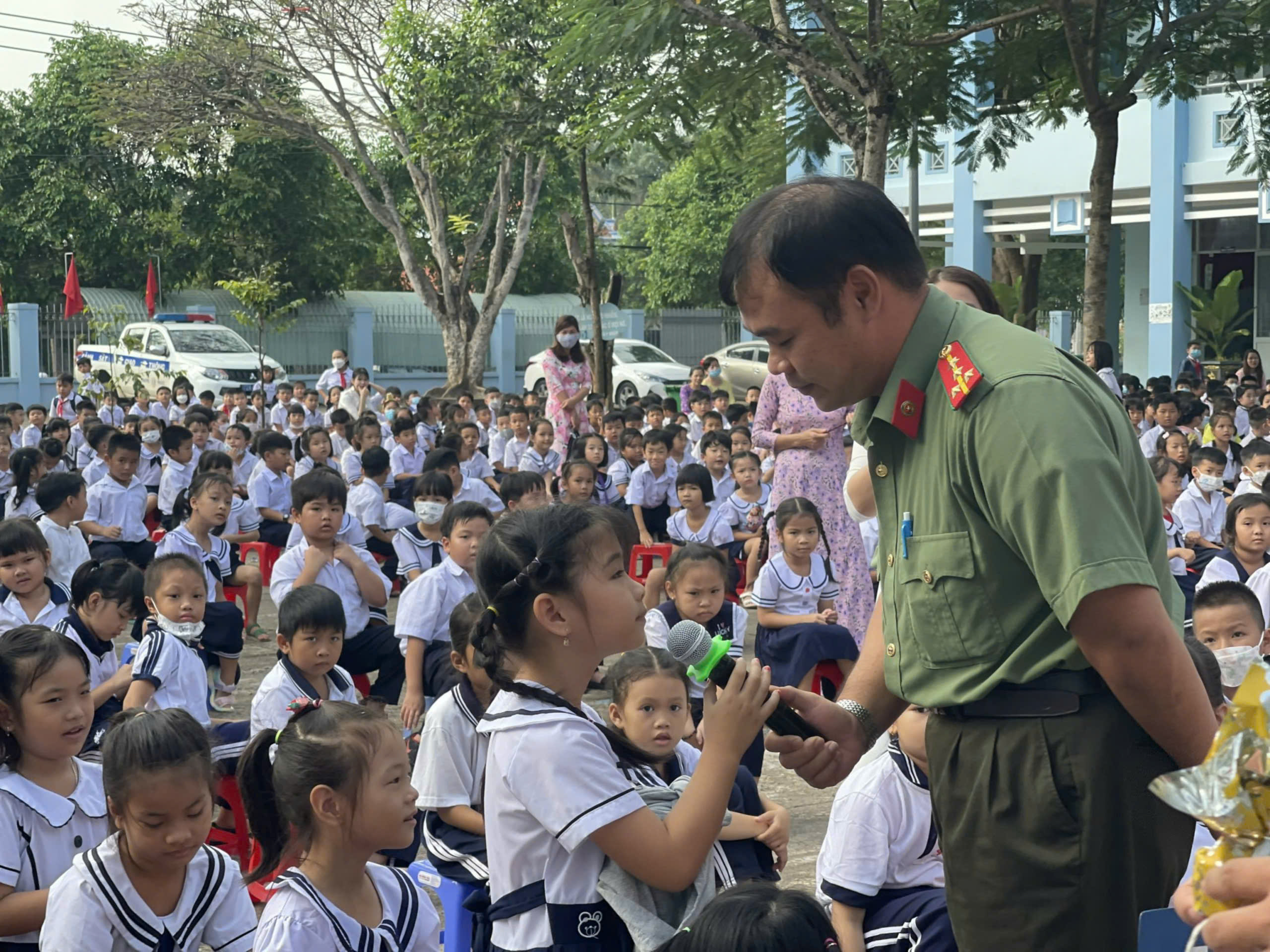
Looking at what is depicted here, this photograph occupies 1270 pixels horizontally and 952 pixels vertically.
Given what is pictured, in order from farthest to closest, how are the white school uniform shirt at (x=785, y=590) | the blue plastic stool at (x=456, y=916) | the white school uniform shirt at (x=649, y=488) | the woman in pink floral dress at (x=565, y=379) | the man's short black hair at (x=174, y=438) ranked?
1. the woman in pink floral dress at (x=565, y=379)
2. the white school uniform shirt at (x=649, y=488)
3. the man's short black hair at (x=174, y=438)
4. the white school uniform shirt at (x=785, y=590)
5. the blue plastic stool at (x=456, y=916)

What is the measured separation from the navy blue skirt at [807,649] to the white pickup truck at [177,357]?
15.8 m

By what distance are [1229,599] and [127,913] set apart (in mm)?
3342

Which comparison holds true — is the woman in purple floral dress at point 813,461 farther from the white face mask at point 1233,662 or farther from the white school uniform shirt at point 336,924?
the white school uniform shirt at point 336,924

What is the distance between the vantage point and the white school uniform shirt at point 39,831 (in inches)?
121

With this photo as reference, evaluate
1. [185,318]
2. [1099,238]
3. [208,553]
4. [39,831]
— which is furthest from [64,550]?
[185,318]

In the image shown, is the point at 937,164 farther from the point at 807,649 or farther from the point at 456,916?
the point at 456,916

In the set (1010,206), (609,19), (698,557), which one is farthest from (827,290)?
(1010,206)

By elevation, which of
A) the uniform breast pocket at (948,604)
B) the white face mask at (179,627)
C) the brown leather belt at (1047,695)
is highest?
the uniform breast pocket at (948,604)

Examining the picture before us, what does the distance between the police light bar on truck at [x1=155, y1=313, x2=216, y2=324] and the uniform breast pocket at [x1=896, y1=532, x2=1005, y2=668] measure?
23.1 metres

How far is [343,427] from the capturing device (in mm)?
13391

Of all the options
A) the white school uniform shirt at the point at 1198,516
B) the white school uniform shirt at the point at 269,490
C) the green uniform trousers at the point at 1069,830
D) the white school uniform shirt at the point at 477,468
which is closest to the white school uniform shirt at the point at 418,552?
the white school uniform shirt at the point at 269,490

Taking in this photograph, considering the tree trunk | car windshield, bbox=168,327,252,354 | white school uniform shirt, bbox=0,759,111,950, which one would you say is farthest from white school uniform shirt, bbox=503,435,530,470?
car windshield, bbox=168,327,252,354

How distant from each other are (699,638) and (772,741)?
19cm

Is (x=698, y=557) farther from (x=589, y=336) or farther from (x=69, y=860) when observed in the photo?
(x=589, y=336)
